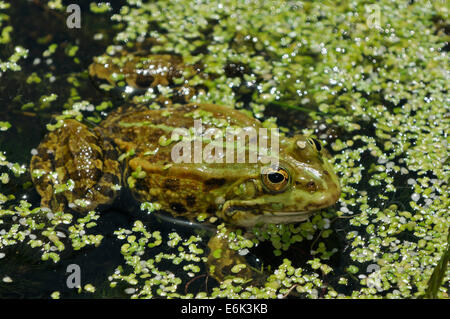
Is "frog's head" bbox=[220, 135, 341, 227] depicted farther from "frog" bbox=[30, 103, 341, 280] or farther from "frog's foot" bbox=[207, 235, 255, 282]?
"frog's foot" bbox=[207, 235, 255, 282]

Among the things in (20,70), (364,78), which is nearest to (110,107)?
(20,70)

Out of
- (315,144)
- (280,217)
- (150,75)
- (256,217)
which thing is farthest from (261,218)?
(150,75)

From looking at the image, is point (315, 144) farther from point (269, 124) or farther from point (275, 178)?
point (269, 124)

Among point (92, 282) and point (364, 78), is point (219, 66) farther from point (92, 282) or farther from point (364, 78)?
point (92, 282)

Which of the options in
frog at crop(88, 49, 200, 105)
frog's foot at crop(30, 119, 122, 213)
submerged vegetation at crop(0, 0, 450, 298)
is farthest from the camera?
frog at crop(88, 49, 200, 105)

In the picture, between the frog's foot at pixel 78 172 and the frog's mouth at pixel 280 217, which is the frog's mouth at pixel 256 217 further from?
the frog's foot at pixel 78 172

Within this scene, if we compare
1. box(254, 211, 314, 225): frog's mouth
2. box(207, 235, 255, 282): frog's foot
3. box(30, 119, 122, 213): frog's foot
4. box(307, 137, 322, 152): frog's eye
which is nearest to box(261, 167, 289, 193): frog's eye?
box(254, 211, 314, 225): frog's mouth

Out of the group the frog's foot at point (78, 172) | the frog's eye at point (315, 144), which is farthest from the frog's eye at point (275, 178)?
the frog's foot at point (78, 172)
